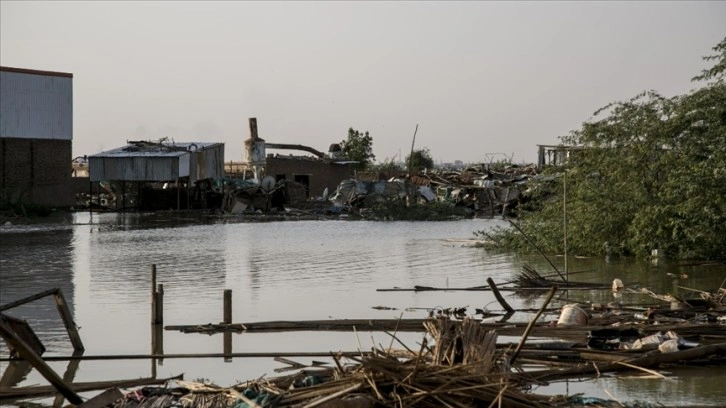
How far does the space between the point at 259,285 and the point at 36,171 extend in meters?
28.3

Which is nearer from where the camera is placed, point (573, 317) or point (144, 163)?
point (573, 317)

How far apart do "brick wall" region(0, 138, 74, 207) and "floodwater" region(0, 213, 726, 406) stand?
758 cm

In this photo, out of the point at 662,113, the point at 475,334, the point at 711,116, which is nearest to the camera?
the point at 475,334

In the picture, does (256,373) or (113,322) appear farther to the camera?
(113,322)

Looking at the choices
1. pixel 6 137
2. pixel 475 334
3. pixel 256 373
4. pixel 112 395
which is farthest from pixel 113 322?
pixel 6 137

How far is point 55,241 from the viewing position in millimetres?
31828

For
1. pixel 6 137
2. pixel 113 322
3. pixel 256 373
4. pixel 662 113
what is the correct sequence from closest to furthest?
pixel 256 373
pixel 113 322
pixel 662 113
pixel 6 137

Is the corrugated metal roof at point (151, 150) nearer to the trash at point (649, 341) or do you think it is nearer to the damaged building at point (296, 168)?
the damaged building at point (296, 168)

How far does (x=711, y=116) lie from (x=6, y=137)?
105ft

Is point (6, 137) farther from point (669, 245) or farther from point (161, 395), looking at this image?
point (161, 395)

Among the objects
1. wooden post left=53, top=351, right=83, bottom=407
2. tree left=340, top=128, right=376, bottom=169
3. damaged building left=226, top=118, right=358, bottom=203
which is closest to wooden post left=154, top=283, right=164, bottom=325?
wooden post left=53, top=351, right=83, bottom=407

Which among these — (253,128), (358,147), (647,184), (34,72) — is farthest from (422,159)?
(647,184)

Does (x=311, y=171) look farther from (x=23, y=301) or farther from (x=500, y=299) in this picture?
(x=23, y=301)

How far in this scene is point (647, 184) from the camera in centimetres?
2366
